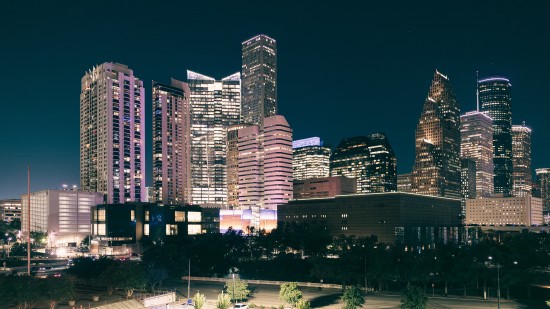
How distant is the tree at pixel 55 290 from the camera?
239 ft

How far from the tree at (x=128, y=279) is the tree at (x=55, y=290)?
42.0 ft

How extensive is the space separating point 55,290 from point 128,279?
1594 cm

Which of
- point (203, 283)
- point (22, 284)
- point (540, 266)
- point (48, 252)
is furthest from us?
point (48, 252)

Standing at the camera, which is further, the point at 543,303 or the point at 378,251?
the point at 378,251

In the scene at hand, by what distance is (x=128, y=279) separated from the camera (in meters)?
87.4

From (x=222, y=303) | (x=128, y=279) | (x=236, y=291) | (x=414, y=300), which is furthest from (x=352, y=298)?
(x=128, y=279)

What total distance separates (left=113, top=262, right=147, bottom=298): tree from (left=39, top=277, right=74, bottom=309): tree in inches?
504

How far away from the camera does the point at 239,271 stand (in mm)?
148375

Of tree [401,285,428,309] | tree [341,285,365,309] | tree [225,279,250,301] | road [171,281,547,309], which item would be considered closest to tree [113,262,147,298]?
road [171,281,547,309]

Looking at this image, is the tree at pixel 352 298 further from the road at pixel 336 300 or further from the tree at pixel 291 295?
the road at pixel 336 300

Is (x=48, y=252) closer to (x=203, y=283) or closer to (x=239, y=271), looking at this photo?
(x=239, y=271)

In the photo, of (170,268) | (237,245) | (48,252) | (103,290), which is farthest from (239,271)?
(48,252)

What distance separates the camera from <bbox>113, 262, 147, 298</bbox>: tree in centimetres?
8750

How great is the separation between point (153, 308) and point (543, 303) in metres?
67.0
